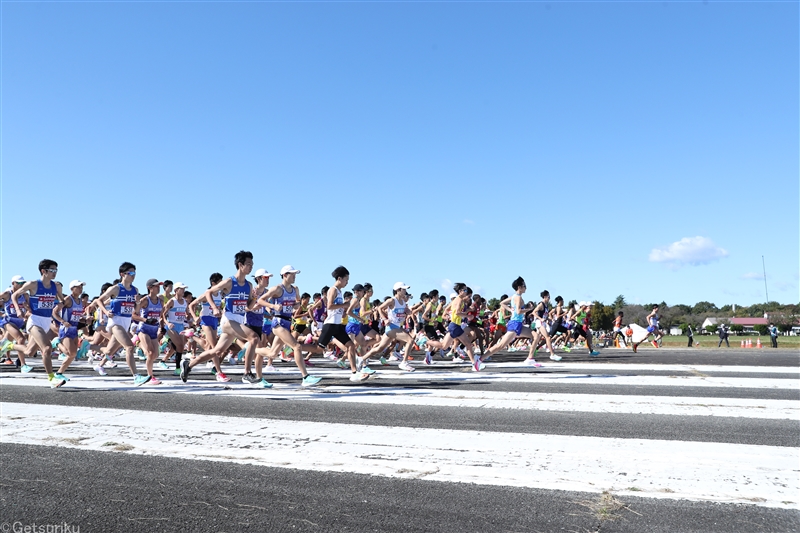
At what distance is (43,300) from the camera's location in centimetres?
961

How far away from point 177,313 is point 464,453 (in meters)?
9.65

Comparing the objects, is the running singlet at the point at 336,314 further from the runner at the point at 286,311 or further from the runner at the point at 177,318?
the runner at the point at 177,318

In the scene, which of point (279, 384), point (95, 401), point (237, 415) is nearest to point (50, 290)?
point (95, 401)

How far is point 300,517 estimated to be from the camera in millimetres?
3182

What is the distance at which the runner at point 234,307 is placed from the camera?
935cm

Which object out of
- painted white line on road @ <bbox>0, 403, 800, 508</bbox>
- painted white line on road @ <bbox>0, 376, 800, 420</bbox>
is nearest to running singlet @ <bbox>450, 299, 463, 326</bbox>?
painted white line on road @ <bbox>0, 376, 800, 420</bbox>

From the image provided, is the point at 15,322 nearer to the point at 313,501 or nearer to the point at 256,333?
the point at 256,333

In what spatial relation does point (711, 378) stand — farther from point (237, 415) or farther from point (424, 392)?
point (237, 415)

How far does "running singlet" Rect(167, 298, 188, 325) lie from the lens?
12.5 meters

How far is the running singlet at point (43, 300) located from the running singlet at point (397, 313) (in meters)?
6.40

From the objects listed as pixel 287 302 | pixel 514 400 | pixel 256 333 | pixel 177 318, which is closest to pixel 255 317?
pixel 256 333

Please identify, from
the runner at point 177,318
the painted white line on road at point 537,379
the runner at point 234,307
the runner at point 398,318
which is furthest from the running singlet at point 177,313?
the runner at point 398,318

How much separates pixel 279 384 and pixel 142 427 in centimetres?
415

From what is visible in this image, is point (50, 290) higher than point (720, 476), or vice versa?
point (50, 290)
